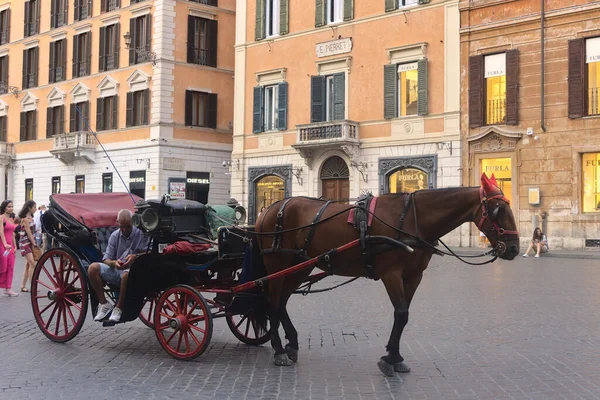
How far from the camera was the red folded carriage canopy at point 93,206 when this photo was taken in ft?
28.2

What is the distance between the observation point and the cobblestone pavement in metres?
5.82

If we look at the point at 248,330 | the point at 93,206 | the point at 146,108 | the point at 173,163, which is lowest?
the point at 248,330

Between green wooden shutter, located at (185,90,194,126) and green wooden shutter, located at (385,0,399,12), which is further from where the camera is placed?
green wooden shutter, located at (185,90,194,126)

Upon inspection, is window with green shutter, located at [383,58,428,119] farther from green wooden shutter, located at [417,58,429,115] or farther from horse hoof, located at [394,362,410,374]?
horse hoof, located at [394,362,410,374]

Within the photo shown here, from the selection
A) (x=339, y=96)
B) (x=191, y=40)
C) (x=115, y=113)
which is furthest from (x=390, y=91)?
(x=115, y=113)

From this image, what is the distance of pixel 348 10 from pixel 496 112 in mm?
7495

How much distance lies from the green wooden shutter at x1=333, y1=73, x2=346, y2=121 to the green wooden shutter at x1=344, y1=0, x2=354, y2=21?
7.34 ft

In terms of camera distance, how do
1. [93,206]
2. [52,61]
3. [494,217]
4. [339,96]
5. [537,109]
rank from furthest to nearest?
1. [52,61]
2. [339,96]
3. [537,109]
4. [93,206]
5. [494,217]

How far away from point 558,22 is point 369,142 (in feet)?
26.2

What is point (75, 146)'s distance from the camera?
121ft

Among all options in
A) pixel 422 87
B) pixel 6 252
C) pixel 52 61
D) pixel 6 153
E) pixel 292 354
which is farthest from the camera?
pixel 6 153

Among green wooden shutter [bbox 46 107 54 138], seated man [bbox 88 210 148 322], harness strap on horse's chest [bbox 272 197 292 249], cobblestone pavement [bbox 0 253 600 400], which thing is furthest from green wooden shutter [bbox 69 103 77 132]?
harness strap on horse's chest [bbox 272 197 292 249]

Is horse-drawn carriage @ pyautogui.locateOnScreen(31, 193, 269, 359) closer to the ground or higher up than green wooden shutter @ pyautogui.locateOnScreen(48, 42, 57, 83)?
closer to the ground

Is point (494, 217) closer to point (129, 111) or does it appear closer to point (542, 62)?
point (542, 62)
